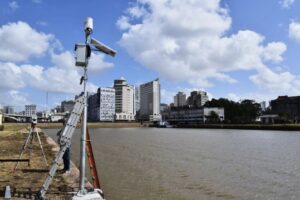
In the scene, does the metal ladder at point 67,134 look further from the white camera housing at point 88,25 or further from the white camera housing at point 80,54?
the white camera housing at point 88,25

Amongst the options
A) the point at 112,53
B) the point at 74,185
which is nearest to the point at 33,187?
the point at 74,185

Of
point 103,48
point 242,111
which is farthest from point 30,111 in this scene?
point 242,111

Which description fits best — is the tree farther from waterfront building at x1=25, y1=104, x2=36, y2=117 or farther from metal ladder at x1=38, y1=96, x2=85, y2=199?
metal ladder at x1=38, y1=96, x2=85, y2=199

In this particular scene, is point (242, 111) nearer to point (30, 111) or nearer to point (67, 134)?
point (30, 111)

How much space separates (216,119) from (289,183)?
17396 centimetres

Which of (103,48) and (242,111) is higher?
(242,111)

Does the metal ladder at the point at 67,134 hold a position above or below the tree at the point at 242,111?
below

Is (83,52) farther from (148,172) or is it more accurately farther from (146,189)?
(148,172)

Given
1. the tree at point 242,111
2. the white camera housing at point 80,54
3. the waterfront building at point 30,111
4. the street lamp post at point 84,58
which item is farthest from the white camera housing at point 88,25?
the tree at point 242,111

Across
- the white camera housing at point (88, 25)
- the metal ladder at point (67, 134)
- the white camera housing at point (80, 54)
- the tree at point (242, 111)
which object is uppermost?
the tree at point (242, 111)

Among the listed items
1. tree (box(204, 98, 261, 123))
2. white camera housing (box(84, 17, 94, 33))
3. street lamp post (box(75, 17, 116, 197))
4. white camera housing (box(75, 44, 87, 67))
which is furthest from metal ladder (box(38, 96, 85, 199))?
tree (box(204, 98, 261, 123))

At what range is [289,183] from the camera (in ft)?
52.0

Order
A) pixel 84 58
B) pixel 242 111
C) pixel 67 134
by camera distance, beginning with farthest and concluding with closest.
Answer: pixel 242 111 < pixel 84 58 < pixel 67 134

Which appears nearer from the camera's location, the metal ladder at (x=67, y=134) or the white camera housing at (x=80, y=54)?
the metal ladder at (x=67, y=134)
